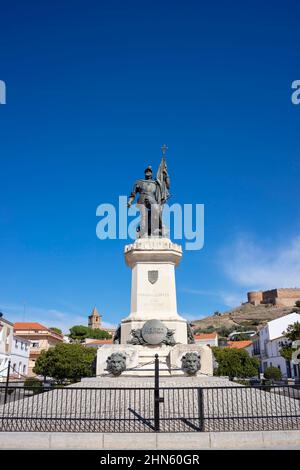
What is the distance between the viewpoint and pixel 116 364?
1466 cm

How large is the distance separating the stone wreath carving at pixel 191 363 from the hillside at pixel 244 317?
133m

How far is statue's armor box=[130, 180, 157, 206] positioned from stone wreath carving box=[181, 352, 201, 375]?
298 inches

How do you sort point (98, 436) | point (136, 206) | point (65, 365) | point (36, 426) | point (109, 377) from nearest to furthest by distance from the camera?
point (98, 436)
point (36, 426)
point (109, 377)
point (136, 206)
point (65, 365)

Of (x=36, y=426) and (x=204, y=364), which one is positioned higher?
(x=204, y=364)

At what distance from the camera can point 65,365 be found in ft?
151

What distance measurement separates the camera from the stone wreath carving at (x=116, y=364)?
577 inches

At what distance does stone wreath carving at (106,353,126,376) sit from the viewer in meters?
14.6

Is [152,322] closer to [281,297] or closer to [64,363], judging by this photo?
[64,363]

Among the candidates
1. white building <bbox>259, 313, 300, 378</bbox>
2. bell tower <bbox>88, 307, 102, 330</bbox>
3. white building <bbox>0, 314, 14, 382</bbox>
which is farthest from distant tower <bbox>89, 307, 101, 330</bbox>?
white building <bbox>0, 314, 14, 382</bbox>

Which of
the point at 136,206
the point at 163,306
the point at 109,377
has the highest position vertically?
the point at 136,206
